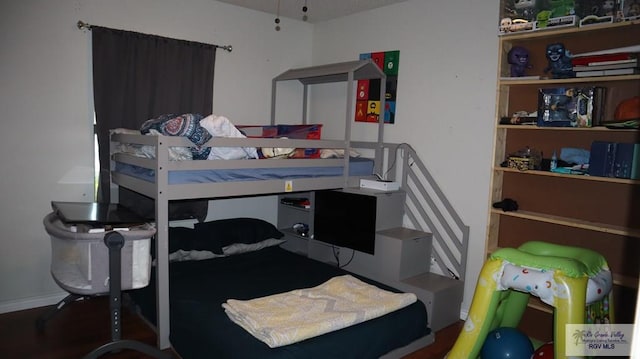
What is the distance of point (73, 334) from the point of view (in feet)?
9.38

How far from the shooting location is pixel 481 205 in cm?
332

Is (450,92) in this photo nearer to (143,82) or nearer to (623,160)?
(623,160)

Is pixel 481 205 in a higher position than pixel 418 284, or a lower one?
higher

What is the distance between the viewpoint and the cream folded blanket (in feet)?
7.18

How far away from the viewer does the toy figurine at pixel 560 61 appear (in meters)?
2.65

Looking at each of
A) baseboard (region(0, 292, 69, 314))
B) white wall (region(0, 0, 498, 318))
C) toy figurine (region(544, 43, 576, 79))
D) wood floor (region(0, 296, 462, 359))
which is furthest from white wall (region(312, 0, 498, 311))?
baseboard (region(0, 292, 69, 314))

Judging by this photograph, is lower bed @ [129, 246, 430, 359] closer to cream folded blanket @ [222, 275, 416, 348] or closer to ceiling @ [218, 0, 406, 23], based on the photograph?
cream folded blanket @ [222, 275, 416, 348]

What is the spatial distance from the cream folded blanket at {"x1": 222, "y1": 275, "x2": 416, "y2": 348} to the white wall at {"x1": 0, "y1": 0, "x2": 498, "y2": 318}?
1114 mm

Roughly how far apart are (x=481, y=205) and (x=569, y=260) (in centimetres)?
120

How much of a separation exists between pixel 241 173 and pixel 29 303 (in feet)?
6.57

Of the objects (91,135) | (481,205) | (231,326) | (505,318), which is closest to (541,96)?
(481,205)

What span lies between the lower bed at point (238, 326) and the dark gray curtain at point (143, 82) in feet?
2.65

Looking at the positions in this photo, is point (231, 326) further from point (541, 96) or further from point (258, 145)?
point (541, 96)

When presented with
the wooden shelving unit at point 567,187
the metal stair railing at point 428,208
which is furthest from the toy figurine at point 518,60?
the metal stair railing at point 428,208
